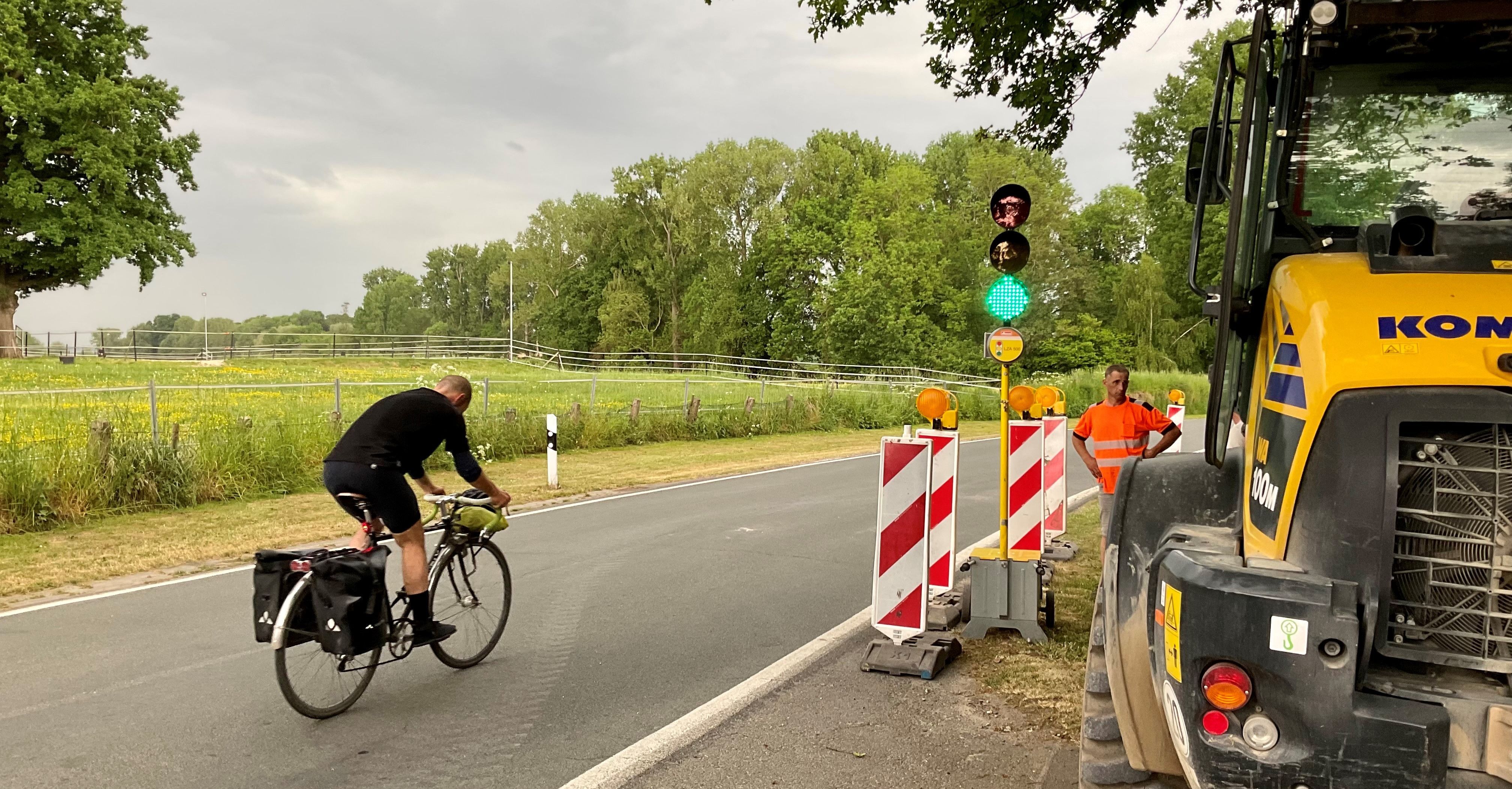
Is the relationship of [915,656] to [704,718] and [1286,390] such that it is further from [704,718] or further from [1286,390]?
[1286,390]

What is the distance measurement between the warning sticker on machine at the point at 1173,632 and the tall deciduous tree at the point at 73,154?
42982mm

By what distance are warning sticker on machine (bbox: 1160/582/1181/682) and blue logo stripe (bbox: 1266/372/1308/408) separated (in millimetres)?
680

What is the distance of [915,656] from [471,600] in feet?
9.08

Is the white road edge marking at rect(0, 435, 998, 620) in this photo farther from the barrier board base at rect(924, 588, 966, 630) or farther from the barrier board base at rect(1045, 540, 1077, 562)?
the barrier board base at rect(1045, 540, 1077, 562)

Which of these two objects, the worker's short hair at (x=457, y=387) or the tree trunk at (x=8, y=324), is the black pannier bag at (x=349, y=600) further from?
the tree trunk at (x=8, y=324)

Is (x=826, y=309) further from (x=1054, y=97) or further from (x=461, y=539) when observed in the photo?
(x=461, y=539)

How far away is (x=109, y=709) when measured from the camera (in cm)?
524

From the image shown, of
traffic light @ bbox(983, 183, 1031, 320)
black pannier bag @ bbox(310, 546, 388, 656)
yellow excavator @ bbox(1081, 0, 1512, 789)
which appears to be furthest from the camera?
traffic light @ bbox(983, 183, 1031, 320)

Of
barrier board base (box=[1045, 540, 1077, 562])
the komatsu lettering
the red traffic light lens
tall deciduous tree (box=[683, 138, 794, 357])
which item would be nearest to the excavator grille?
the komatsu lettering

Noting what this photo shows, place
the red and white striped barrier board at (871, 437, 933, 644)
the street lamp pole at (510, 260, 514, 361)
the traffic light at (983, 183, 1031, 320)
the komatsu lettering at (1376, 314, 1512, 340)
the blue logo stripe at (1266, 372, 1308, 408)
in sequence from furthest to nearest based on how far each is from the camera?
the street lamp pole at (510, 260, 514, 361) → the traffic light at (983, 183, 1031, 320) → the red and white striped barrier board at (871, 437, 933, 644) → the blue logo stripe at (1266, 372, 1308, 408) → the komatsu lettering at (1376, 314, 1512, 340)

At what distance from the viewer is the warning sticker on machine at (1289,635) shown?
2.66m

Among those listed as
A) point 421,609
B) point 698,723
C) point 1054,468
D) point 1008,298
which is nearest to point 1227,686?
point 698,723

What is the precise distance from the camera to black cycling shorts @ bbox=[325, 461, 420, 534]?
5383 millimetres

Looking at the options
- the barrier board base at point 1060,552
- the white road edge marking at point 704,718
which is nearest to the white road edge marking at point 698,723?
the white road edge marking at point 704,718
